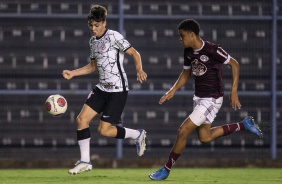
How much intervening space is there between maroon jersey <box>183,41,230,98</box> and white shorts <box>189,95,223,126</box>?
0.06 metres

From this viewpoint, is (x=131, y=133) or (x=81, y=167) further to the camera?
(x=131, y=133)

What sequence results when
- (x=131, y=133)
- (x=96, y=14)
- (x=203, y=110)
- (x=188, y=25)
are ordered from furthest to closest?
1. (x=131, y=133)
2. (x=96, y=14)
3. (x=203, y=110)
4. (x=188, y=25)

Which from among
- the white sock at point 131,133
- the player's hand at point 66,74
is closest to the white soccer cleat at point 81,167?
the white sock at point 131,133

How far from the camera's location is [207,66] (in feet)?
30.6

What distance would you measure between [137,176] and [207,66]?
1.72 m

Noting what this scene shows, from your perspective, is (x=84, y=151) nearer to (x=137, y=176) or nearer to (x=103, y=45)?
(x=137, y=176)

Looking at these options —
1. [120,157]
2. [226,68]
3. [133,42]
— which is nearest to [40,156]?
[120,157]

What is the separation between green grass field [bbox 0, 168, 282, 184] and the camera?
29.8 ft

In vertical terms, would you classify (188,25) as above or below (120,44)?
above

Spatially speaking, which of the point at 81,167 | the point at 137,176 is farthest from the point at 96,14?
the point at 137,176

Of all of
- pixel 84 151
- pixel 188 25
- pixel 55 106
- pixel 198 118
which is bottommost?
pixel 84 151

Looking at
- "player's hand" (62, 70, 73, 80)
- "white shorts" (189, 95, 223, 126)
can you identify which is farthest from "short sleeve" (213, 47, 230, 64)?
"player's hand" (62, 70, 73, 80)

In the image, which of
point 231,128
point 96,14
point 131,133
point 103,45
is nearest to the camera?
point 96,14

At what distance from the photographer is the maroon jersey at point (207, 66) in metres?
9.29
